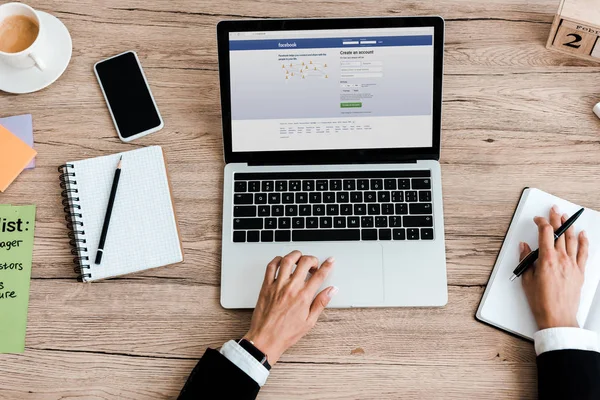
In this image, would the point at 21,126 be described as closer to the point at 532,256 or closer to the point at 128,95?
the point at 128,95

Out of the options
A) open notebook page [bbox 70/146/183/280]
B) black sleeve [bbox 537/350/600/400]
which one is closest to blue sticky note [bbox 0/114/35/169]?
open notebook page [bbox 70/146/183/280]

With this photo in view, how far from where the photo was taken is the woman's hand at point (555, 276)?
0.95 m

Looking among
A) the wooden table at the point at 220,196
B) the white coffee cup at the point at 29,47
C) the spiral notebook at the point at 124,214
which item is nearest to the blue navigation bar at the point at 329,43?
the wooden table at the point at 220,196

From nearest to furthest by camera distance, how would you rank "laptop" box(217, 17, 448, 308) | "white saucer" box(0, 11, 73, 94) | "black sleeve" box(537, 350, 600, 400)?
1. "black sleeve" box(537, 350, 600, 400)
2. "laptop" box(217, 17, 448, 308)
3. "white saucer" box(0, 11, 73, 94)

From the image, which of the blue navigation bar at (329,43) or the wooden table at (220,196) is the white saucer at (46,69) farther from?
the blue navigation bar at (329,43)

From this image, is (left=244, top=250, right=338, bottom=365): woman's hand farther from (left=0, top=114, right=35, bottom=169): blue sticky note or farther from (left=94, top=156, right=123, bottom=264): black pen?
(left=0, top=114, right=35, bottom=169): blue sticky note

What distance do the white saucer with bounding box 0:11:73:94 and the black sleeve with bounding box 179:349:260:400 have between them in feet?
2.04

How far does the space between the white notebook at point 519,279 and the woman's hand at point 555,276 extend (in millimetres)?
16

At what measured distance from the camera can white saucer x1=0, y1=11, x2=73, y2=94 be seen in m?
1.11

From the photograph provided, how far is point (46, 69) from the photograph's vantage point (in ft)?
3.67

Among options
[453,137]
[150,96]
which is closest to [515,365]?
[453,137]

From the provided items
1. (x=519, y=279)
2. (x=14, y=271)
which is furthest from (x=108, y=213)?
(x=519, y=279)

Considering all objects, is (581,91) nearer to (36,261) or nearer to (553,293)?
(553,293)

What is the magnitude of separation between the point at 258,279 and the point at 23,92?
0.58 meters
